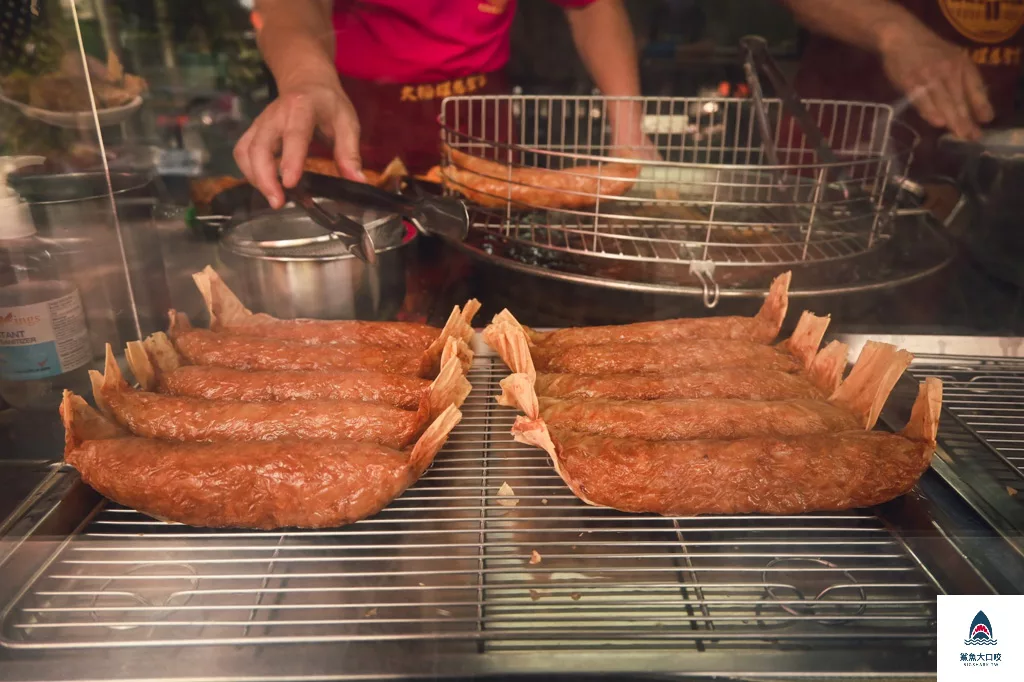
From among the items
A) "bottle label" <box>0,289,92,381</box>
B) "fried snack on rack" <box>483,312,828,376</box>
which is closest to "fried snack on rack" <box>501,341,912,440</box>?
"fried snack on rack" <box>483,312,828,376</box>

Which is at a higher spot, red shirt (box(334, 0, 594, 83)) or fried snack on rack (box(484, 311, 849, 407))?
red shirt (box(334, 0, 594, 83))

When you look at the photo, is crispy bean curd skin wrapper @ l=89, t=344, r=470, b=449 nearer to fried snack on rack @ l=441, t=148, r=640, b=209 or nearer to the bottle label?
the bottle label

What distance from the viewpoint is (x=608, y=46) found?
117cm

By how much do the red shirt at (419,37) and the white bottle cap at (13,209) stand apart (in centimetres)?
69

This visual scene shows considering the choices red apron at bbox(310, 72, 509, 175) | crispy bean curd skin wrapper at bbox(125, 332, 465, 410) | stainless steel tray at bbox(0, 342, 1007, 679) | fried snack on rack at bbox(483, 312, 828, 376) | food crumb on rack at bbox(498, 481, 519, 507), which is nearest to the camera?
stainless steel tray at bbox(0, 342, 1007, 679)

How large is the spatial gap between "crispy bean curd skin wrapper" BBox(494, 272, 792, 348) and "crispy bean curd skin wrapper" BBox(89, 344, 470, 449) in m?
0.38

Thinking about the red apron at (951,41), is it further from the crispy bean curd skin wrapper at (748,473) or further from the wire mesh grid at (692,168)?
the crispy bean curd skin wrapper at (748,473)

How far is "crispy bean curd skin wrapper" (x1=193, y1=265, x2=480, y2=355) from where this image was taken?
1.57 metres

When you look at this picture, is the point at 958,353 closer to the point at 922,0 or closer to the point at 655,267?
the point at 655,267

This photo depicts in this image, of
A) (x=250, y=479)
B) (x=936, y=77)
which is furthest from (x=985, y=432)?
(x=250, y=479)

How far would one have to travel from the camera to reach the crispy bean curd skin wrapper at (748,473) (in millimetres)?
1286

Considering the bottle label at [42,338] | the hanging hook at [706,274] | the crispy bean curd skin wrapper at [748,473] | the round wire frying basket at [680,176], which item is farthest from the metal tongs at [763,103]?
the bottle label at [42,338]

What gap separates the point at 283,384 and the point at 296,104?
650 millimetres

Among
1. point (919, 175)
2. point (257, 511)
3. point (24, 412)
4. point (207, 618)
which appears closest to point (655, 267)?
point (919, 175)
